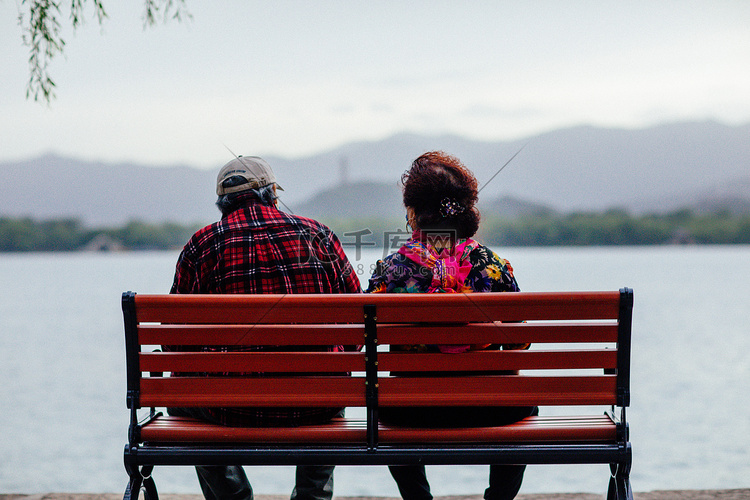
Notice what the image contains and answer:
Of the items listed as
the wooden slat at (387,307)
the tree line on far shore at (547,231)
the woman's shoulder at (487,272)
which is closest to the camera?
the wooden slat at (387,307)

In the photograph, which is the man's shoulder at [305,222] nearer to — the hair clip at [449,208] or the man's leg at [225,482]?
the hair clip at [449,208]

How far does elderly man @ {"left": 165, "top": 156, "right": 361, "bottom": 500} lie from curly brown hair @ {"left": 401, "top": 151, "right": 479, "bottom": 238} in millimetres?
392

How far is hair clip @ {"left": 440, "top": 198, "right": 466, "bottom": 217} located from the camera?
2.98 meters

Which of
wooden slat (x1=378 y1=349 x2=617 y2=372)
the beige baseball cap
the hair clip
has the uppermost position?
the beige baseball cap

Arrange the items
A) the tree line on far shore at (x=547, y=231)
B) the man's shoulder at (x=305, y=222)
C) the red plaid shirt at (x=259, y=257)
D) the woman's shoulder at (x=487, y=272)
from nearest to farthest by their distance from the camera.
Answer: the woman's shoulder at (x=487, y=272), the red plaid shirt at (x=259, y=257), the man's shoulder at (x=305, y=222), the tree line on far shore at (x=547, y=231)

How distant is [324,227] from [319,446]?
35.2 inches

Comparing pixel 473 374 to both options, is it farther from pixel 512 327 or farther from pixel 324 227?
pixel 324 227

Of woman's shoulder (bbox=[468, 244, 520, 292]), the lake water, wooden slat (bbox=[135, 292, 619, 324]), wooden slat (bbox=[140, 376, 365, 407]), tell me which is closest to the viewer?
wooden slat (bbox=[135, 292, 619, 324])

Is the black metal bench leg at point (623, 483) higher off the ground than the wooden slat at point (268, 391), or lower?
lower

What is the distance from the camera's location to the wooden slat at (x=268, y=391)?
9.11ft

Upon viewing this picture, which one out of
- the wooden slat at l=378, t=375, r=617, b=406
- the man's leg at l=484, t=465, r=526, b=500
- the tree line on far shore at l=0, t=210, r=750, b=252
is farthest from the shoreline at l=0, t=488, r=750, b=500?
the tree line on far shore at l=0, t=210, r=750, b=252

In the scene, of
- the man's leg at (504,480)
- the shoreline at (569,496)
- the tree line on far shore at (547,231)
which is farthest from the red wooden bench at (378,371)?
the tree line on far shore at (547,231)

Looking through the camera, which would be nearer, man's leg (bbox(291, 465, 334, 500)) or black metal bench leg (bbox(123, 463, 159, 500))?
black metal bench leg (bbox(123, 463, 159, 500))

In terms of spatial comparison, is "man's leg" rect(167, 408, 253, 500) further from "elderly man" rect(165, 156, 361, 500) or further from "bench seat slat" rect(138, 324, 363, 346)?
"bench seat slat" rect(138, 324, 363, 346)
